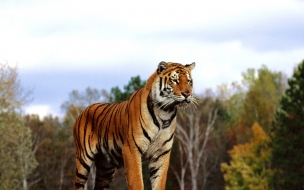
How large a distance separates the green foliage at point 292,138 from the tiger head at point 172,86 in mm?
38331

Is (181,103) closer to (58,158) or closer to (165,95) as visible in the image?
(165,95)

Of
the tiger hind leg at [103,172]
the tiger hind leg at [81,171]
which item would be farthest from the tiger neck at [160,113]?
the tiger hind leg at [81,171]

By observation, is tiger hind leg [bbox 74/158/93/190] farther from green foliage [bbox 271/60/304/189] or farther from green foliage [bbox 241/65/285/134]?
green foliage [bbox 241/65/285/134]

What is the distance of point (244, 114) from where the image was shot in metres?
72.0

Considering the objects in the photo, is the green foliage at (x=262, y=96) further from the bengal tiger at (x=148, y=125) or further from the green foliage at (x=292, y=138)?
the bengal tiger at (x=148, y=125)

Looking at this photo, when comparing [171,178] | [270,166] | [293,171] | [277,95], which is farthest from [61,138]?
[277,95]

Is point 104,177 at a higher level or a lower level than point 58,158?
lower

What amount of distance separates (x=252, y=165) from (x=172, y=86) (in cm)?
4953

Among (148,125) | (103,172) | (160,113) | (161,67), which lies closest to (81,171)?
(103,172)

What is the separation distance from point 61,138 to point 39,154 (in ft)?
8.41

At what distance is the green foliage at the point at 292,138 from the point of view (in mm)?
46219

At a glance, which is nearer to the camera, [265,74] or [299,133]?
[299,133]

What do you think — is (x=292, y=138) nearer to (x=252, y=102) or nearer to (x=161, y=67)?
(x=252, y=102)

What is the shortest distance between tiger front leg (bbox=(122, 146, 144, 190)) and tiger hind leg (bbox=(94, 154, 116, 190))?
3.73ft
